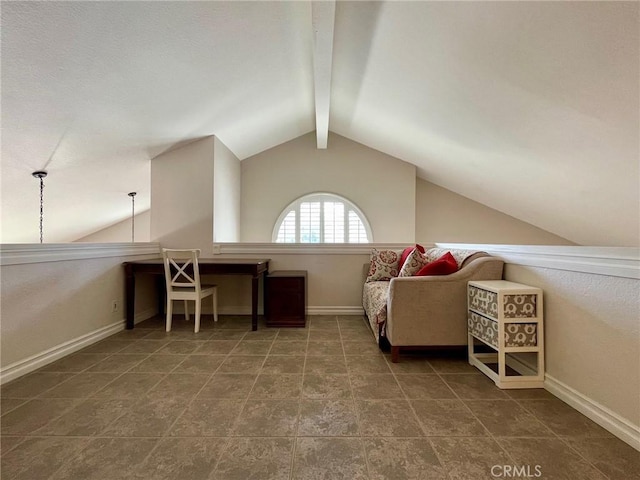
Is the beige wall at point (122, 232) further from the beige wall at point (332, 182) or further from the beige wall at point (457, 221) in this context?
the beige wall at point (457, 221)

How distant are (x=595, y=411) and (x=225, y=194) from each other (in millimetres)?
4620

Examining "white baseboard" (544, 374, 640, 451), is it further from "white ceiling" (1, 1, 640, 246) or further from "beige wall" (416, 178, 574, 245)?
"beige wall" (416, 178, 574, 245)

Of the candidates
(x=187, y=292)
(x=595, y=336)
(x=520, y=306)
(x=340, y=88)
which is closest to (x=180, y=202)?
(x=187, y=292)

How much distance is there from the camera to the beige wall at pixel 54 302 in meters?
1.97

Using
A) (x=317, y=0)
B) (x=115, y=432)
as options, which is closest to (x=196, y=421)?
(x=115, y=432)

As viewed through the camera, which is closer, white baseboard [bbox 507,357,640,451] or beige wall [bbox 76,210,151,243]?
white baseboard [bbox 507,357,640,451]

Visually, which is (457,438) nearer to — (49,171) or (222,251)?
(222,251)

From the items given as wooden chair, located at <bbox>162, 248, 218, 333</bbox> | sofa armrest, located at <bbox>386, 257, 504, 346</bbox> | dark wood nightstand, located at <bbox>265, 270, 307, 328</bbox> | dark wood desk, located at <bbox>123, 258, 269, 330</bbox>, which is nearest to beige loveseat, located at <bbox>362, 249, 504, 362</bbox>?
sofa armrest, located at <bbox>386, 257, 504, 346</bbox>

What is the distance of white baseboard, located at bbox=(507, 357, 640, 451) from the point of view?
51.6 inches

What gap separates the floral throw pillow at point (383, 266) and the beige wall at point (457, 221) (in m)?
2.94

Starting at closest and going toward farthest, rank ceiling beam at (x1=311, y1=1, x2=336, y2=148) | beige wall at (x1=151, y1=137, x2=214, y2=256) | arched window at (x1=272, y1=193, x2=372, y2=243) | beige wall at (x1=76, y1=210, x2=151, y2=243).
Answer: ceiling beam at (x1=311, y1=1, x2=336, y2=148), beige wall at (x1=151, y1=137, x2=214, y2=256), arched window at (x1=272, y1=193, x2=372, y2=243), beige wall at (x1=76, y1=210, x2=151, y2=243)
